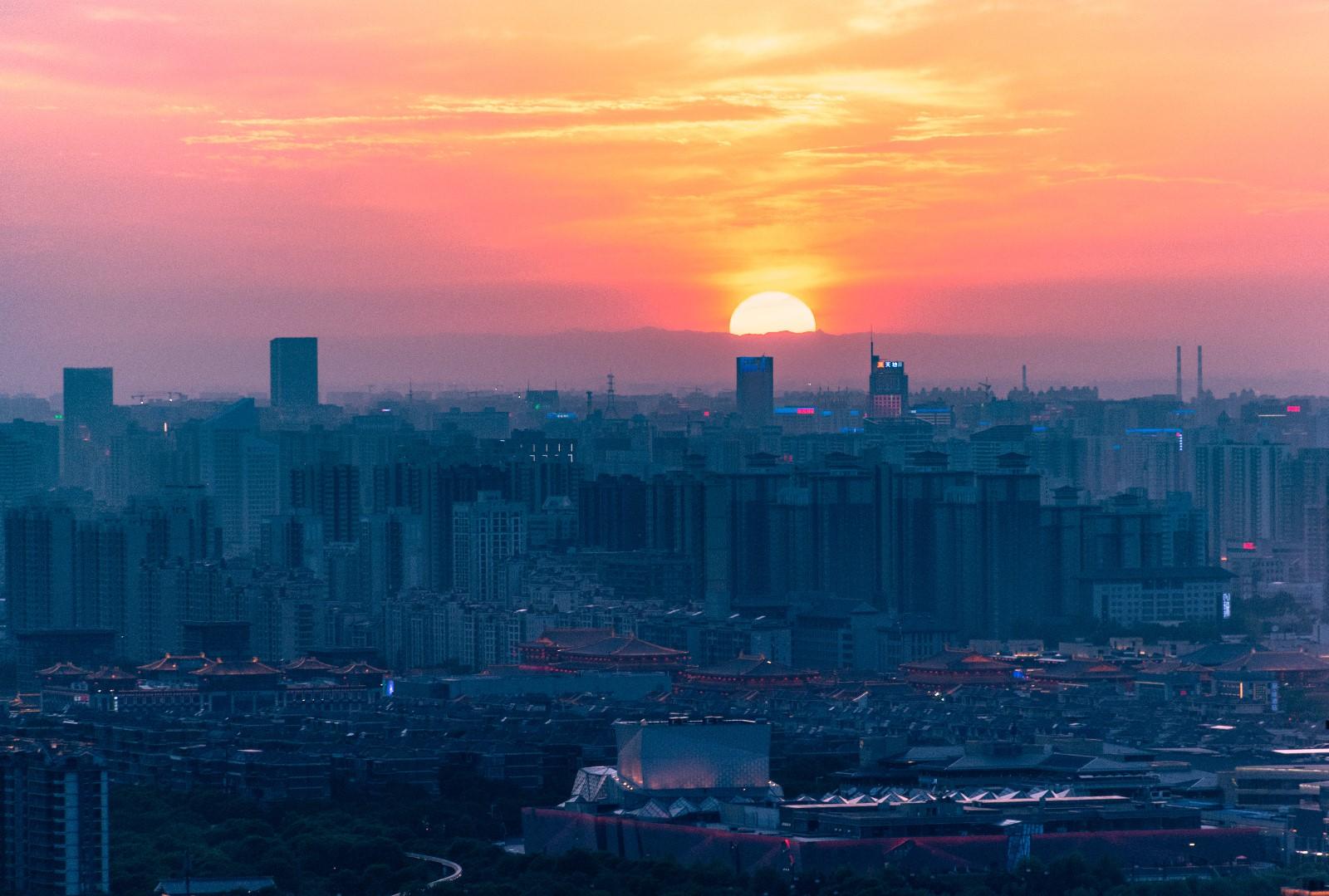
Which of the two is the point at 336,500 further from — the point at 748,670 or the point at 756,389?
the point at 748,670

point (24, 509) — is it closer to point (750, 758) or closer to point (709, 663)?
point (709, 663)

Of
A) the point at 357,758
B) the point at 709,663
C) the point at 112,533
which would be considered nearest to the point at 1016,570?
the point at 709,663

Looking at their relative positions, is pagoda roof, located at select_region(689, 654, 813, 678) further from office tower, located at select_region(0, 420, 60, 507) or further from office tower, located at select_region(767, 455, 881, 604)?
office tower, located at select_region(0, 420, 60, 507)

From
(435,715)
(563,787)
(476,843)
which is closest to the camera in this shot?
(476,843)

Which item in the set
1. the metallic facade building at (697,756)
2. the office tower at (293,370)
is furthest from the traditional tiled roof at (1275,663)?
the office tower at (293,370)

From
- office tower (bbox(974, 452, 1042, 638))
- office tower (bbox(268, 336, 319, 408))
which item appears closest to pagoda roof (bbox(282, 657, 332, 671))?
office tower (bbox(974, 452, 1042, 638))

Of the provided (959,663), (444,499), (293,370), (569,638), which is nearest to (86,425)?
(293,370)
